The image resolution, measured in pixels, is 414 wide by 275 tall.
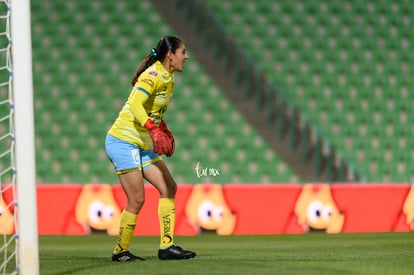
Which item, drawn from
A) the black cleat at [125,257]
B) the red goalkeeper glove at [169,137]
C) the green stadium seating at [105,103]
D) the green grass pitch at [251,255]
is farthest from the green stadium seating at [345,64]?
the black cleat at [125,257]

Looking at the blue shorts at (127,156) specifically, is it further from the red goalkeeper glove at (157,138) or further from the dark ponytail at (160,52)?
the dark ponytail at (160,52)

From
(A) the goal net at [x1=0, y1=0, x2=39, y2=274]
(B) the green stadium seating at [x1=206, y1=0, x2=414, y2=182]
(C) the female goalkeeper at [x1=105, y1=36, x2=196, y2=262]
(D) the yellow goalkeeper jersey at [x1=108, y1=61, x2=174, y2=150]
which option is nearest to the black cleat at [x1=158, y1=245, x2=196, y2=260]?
(C) the female goalkeeper at [x1=105, y1=36, x2=196, y2=262]

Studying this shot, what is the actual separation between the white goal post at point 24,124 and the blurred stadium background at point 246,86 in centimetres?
706

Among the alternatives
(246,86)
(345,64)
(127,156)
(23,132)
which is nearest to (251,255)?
(127,156)

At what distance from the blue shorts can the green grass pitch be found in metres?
0.67

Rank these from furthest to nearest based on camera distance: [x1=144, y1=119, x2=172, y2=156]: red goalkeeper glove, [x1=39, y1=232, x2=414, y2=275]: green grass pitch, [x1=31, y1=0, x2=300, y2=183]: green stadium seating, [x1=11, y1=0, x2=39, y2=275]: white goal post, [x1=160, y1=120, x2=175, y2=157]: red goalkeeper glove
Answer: [x1=31, y1=0, x2=300, y2=183]: green stadium seating, [x1=160, y1=120, x2=175, y2=157]: red goalkeeper glove, [x1=144, y1=119, x2=172, y2=156]: red goalkeeper glove, [x1=39, y1=232, x2=414, y2=275]: green grass pitch, [x1=11, y1=0, x2=39, y2=275]: white goal post

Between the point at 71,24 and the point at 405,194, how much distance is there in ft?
18.8

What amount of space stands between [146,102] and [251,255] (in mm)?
1595

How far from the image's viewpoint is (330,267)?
6074 mm

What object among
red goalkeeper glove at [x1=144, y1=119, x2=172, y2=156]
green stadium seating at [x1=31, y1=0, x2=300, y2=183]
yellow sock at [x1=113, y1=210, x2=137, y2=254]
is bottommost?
yellow sock at [x1=113, y1=210, x2=137, y2=254]

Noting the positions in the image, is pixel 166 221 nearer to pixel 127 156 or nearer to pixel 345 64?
pixel 127 156

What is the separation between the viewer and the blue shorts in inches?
258

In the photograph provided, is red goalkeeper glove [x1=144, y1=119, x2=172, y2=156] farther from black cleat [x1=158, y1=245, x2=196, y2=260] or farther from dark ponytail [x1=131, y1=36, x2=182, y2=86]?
black cleat [x1=158, y1=245, x2=196, y2=260]

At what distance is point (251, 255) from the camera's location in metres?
7.33
